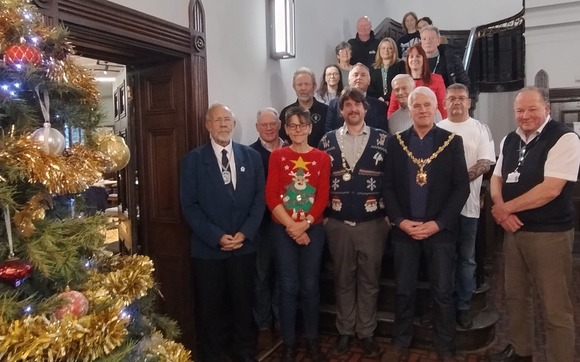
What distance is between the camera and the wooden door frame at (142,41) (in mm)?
2189

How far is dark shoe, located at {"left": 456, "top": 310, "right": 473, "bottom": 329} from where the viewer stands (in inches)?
117

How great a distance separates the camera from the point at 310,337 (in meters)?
2.87

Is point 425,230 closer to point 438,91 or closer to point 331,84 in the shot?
point 438,91

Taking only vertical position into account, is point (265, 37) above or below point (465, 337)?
above

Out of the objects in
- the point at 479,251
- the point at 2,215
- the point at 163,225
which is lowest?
the point at 479,251

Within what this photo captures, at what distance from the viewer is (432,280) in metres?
2.68

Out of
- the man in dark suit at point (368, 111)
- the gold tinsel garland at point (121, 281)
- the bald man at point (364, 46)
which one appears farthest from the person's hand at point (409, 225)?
the bald man at point (364, 46)

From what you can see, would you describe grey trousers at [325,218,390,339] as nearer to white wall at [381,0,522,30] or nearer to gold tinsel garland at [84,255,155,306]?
gold tinsel garland at [84,255,155,306]

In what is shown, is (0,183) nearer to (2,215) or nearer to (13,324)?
(2,215)

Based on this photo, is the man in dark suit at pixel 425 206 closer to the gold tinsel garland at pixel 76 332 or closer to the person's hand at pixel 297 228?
the person's hand at pixel 297 228

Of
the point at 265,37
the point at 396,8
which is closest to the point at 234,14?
the point at 265,37

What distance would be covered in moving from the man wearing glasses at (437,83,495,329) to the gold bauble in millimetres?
2053

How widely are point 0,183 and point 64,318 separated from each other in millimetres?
376

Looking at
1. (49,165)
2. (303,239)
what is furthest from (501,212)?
(49,165)
